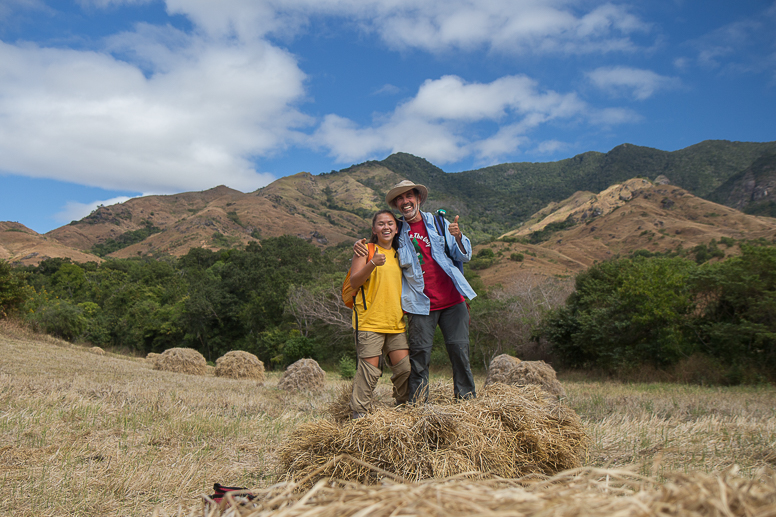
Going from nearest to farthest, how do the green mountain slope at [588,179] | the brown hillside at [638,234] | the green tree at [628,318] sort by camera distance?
1. the green tree at [628,318]
2. the brown hillside at [638,234]
3. the green mountain slope at [588,179]

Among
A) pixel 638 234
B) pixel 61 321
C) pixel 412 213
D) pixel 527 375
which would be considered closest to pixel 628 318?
pixel 527 375

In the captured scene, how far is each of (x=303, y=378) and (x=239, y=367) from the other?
5.25m

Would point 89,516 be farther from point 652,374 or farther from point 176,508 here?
point 652,374

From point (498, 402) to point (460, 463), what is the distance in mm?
688

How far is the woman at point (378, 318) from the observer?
3305 millimetres

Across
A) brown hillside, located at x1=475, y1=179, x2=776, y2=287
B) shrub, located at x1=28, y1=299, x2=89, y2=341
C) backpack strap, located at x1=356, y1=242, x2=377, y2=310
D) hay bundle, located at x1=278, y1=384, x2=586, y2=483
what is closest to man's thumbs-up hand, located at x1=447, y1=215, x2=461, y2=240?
backpack strap, located at x1=356, y1=242, x2=377, y2=310

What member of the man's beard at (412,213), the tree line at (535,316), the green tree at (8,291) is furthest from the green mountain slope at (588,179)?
the man's beard at (412,213)

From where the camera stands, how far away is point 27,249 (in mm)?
96438

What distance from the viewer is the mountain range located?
74562mm

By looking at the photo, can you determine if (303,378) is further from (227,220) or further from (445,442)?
(227,220)

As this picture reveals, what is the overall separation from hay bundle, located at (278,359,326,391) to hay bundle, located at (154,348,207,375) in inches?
226

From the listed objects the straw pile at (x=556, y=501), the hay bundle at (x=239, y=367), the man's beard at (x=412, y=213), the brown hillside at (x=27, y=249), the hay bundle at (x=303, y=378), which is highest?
the brown hillside at (x=27, y=249)

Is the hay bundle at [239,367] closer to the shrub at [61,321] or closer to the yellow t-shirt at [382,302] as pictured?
the yellow t-shirt at [382,302]

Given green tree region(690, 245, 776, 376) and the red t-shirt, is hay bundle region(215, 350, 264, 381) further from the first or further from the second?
green tree region(690, 245, 776, 376)
